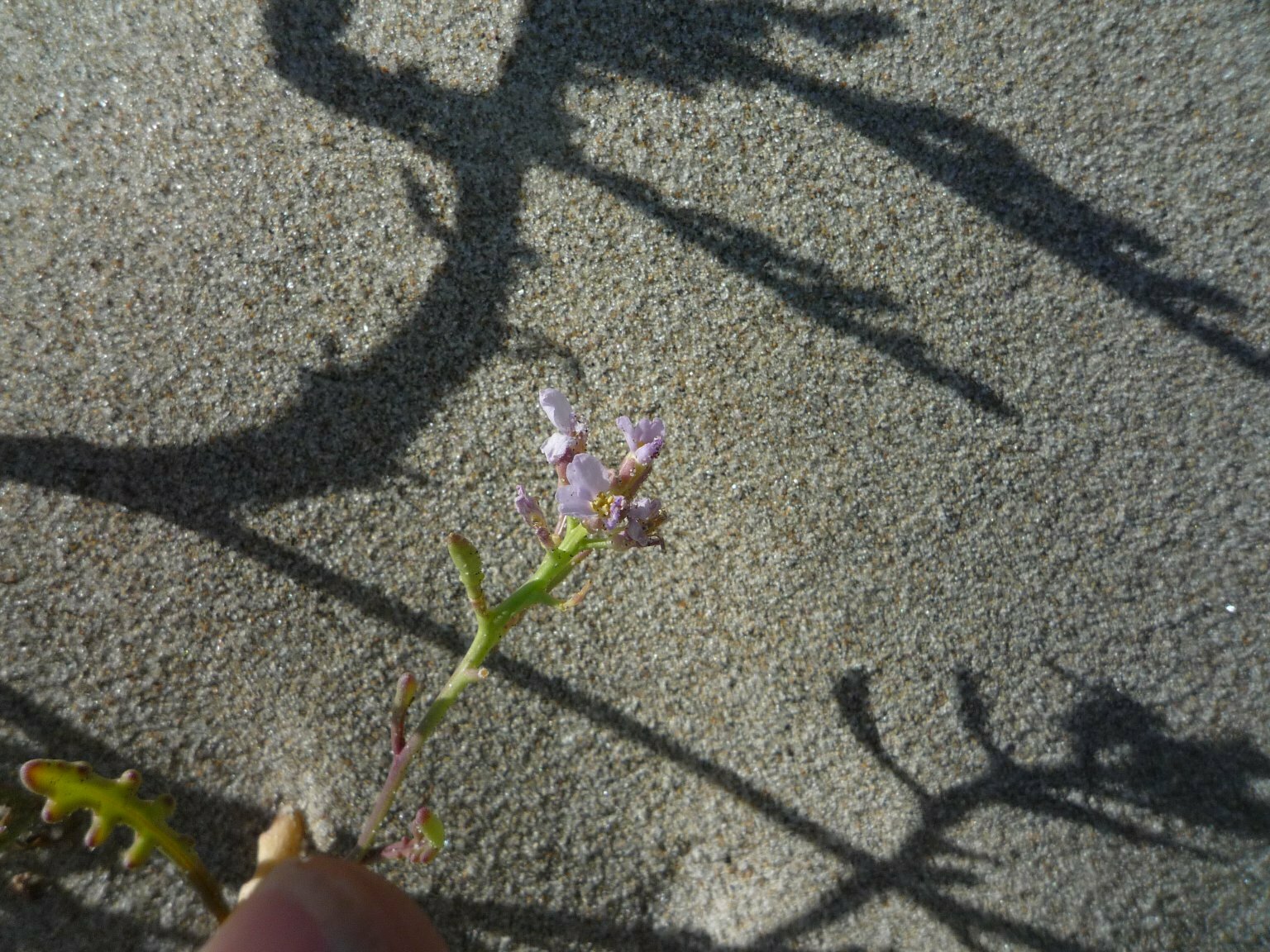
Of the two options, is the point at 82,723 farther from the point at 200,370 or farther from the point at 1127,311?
the point at 1127,311

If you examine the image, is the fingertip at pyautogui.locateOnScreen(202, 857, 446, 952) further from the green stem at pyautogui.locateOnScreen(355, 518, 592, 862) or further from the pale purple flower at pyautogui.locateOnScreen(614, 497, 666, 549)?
the pale purple flower at pyautogui.locateOnScreen(614, 497, 666, 549)

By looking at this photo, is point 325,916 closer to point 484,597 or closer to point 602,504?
point 484,597

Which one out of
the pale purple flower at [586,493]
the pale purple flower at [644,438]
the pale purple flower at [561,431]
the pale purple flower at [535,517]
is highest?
the pale purple flower at [644,438]

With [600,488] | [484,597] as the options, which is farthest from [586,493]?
[484,597]

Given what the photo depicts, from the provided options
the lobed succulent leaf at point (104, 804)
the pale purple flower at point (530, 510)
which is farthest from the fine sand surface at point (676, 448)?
the pale purple flower at point (530, 510)

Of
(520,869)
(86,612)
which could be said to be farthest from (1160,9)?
(86,612)

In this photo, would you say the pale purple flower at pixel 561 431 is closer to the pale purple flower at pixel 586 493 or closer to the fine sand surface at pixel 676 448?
the pale purple flower at pixel 586 493
